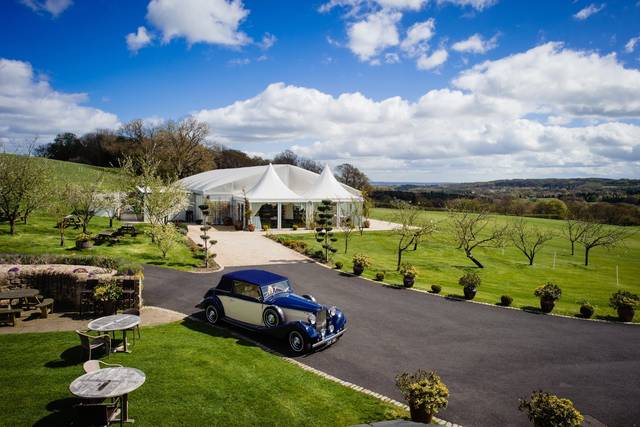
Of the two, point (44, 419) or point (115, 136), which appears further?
point (115, 136)

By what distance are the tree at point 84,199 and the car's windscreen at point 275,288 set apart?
18.1 m

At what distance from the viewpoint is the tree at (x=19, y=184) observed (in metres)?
20.6

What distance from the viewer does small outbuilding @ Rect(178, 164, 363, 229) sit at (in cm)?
3388

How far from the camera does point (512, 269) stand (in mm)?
26188

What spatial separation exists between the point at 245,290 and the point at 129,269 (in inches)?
217

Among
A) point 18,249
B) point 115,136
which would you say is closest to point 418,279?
point 18,249

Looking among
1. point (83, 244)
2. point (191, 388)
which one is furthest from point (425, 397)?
point (83, 244)

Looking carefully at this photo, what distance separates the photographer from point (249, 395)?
7555mm

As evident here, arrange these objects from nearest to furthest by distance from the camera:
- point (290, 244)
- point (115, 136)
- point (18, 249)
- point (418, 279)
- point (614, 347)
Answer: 1. point (614, 347)
2. point (18, 249)
3. point (418, 279)
4. point (290, 244)
5. point (115, 136)

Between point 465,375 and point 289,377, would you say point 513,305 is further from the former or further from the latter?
point 289,377

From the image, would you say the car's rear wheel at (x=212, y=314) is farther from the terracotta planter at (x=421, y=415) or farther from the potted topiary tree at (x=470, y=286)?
the potted topiary tree at (x=470, y=286)

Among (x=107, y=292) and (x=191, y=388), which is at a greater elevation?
(x=107, y=292)

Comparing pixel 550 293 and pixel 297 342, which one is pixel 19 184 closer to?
pixel 297 342

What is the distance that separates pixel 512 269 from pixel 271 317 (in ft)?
71.9
